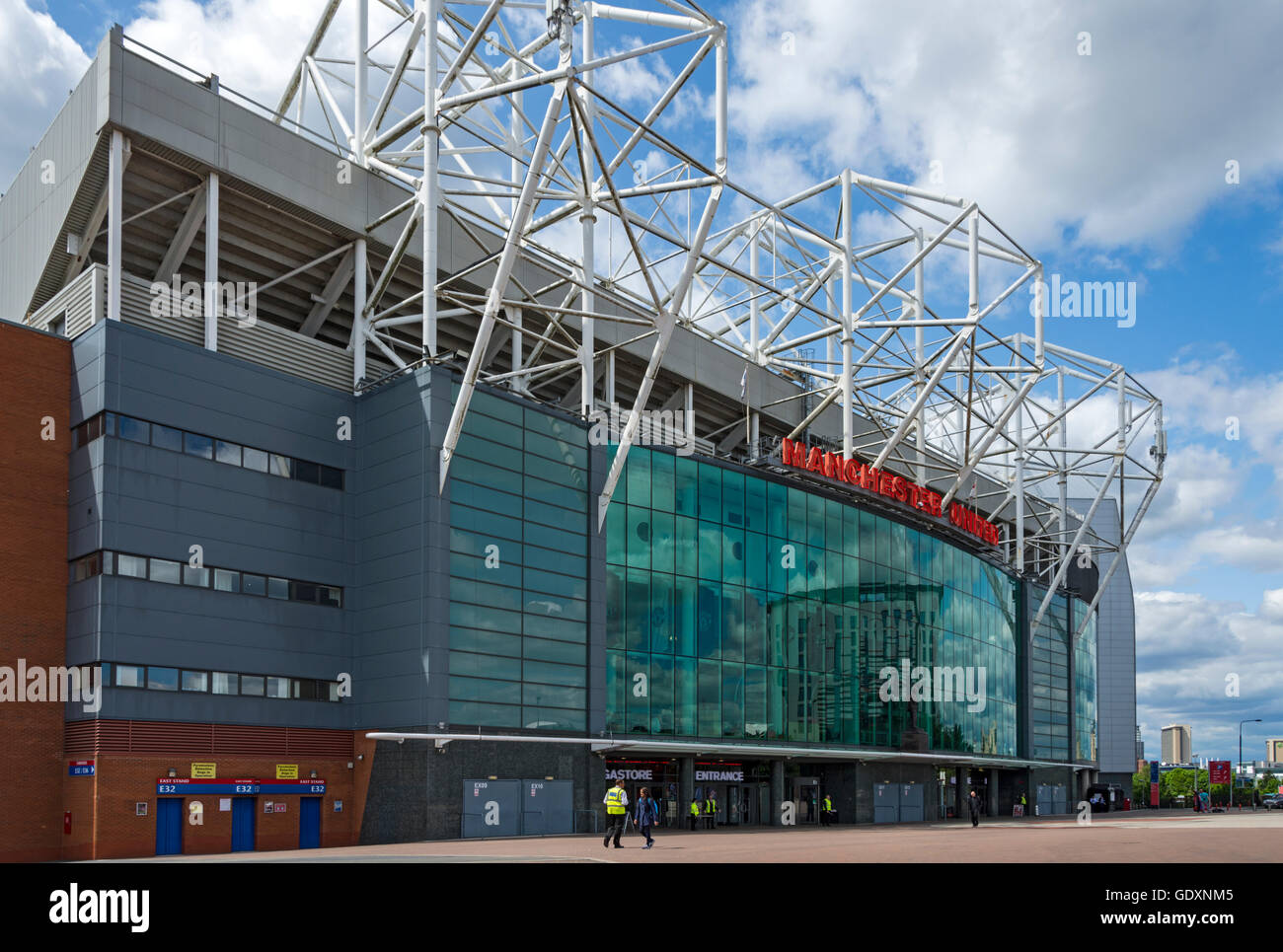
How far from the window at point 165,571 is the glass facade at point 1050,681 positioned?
58.7 meters

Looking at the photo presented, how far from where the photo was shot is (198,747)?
118 feet

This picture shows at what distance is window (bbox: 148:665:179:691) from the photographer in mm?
35062

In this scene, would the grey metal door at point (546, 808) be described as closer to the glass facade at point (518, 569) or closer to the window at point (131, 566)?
the glass facade at point (518, 569)

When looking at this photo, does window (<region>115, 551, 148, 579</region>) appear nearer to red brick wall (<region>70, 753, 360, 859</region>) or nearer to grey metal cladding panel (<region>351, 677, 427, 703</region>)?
red brick wall (<region>70, 753, 360, 859</region>)

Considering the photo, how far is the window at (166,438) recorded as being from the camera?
36.2 m

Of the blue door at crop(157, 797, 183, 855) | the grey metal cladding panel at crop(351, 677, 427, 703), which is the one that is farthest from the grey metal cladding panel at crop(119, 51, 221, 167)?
the blue door at crop(157, 797, 183, 855)

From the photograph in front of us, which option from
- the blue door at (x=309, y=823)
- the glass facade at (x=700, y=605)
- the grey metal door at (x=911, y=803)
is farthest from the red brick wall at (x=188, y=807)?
the grey metal door at (x=911, y=803)

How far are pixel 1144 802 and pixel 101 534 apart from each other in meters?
149

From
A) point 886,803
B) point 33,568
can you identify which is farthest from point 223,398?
point 886,803

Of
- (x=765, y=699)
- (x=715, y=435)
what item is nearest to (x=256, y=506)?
(x=765, y=699)

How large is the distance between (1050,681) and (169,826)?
64.5 metres

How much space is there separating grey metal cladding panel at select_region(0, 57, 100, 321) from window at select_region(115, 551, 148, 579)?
12.2 m
